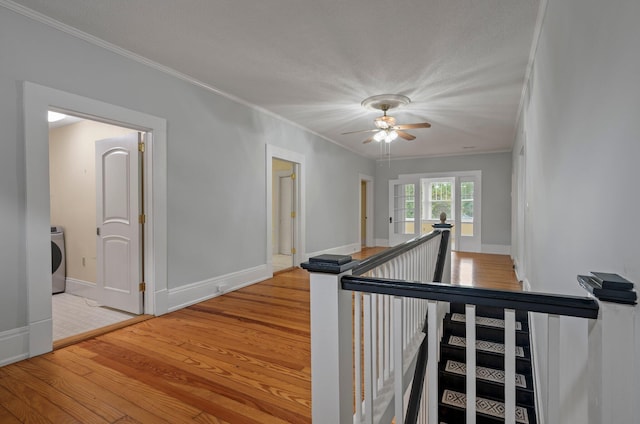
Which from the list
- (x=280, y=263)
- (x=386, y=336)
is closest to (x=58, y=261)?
(x=280, y=263)

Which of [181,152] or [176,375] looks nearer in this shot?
[176,375]

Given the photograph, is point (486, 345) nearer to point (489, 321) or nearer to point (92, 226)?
point (489, 321)

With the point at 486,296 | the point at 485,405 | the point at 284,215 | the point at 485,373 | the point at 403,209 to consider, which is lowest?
the point at 485,405

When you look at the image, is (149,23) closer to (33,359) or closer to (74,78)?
(74,78)

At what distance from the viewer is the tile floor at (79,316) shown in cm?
312

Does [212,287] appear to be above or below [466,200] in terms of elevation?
below

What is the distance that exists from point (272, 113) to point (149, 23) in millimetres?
2511

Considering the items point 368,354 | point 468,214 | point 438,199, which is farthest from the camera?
point 438,199

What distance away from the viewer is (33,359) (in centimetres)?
246

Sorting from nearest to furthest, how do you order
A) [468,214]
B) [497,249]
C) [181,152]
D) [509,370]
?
[509,370], [181,152], [497,249], [468,214]

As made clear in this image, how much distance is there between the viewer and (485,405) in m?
2.97

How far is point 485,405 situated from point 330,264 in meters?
2.69

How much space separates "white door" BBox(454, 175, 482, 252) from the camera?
26.8 feet

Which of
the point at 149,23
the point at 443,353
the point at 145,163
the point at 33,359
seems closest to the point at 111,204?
the point at 145,163
